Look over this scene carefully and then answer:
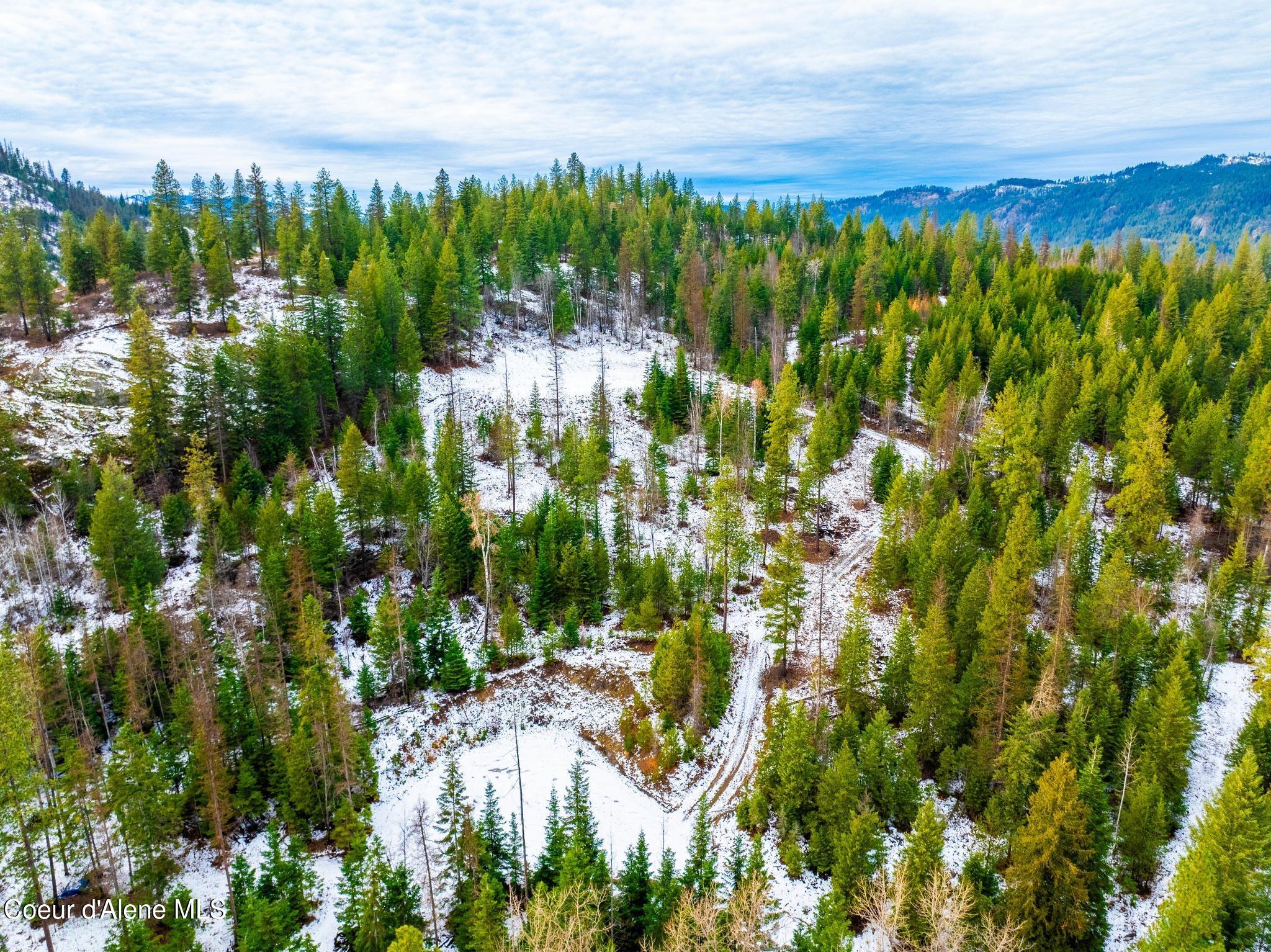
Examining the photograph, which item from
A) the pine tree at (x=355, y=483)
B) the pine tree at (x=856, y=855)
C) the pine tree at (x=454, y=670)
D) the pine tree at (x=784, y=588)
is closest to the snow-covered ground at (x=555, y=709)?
the pine tree at (x=454, y=670)

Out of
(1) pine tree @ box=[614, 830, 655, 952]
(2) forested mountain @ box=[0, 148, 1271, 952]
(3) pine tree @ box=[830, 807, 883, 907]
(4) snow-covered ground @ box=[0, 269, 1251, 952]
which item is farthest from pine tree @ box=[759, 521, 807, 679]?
(1) pine tree @ box=[614, 830, 655, 952]

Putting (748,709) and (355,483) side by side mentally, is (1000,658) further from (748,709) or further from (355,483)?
(355,483)

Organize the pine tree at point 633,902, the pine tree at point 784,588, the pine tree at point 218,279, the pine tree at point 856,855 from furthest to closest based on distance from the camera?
the pine tree at point 218,279 → the pine tree at point 784,588 → the pine tree at point 856,855 → the pine tree at point 633,902

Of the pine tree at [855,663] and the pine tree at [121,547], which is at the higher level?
the pine tree at [121,547]

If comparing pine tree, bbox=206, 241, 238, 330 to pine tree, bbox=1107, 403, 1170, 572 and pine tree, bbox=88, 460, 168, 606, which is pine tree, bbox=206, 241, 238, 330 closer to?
pine tree, bbox=88, 460, 168, 606

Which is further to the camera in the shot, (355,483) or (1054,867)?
(355,483)

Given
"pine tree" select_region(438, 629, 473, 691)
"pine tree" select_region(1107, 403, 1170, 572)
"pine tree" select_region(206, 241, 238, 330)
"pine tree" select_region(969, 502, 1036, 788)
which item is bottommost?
"pine tree" select_region(438, 629, 473, 691)

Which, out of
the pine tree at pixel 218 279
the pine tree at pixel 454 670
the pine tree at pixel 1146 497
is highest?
the pine tree at pixel 218 279

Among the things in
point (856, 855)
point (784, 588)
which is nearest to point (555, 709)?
point (784, 588)

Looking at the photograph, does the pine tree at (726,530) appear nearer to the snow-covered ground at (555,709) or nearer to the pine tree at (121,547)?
the snow-covered ground at (555,709)
